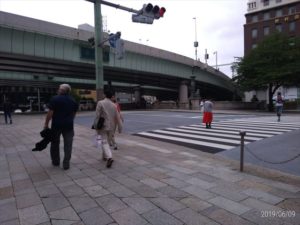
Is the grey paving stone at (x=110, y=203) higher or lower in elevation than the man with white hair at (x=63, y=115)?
lower

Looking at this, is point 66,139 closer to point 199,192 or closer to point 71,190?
point 71,190

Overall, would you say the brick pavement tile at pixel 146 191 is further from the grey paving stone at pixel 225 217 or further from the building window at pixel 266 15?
the building window at pixel 266 15

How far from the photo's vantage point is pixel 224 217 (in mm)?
3410

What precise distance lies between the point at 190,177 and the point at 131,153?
2742 millimetres

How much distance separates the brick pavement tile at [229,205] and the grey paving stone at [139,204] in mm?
883

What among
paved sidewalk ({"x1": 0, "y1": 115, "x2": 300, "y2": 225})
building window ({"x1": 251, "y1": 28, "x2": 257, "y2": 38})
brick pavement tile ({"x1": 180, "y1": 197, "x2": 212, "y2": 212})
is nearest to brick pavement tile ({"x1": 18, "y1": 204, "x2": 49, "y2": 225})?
paved sidewalk ({"x1": 0, "y1": 115, "x2": 300, "y2": 225})

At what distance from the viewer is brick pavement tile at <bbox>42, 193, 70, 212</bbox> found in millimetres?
3777

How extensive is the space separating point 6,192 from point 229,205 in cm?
350

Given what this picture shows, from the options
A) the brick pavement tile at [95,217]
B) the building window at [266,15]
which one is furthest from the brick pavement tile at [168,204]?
the building window at [266,15]

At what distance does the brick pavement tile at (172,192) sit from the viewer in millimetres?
4160

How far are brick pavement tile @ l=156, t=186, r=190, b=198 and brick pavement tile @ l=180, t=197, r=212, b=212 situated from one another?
0.16 m

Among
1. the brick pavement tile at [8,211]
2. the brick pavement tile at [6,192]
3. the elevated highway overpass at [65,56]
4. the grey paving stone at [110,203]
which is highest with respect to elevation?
the elevated highway overpass at [65,56]

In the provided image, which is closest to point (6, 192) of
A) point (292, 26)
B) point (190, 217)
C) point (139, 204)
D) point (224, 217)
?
point (139, 204)

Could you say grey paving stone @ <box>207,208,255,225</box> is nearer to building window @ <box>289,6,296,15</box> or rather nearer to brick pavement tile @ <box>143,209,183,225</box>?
brick pavement tile @ <box>143,209,183,225</box>
